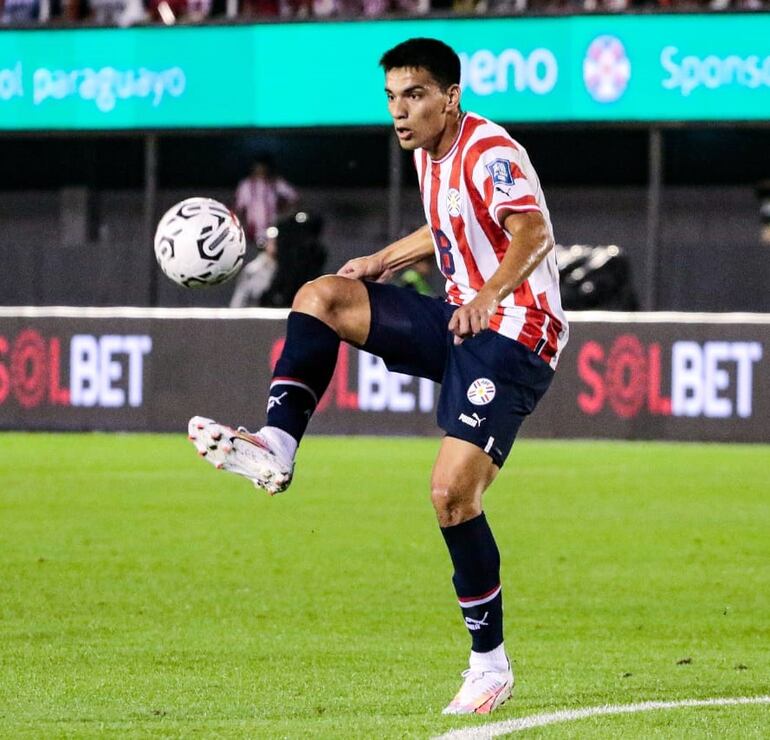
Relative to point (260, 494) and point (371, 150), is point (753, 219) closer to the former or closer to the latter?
point (371, 150)

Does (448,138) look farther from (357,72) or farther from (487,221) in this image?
(357,72)

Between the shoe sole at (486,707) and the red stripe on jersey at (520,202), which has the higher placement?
the red stripe on jersey at (520,202)

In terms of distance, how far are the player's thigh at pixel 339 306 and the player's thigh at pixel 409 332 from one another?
0.03m

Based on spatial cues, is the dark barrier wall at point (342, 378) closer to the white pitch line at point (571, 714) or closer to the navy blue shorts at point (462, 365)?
the navy blue shorts at point (462, 365)

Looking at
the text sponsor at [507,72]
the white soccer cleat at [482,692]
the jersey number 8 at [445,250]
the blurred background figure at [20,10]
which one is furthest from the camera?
the blurred background figure at [20,10]

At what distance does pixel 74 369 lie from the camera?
2005 centimetres

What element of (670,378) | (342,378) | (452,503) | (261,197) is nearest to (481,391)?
(452,503)

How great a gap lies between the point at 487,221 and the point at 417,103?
1.49 ft

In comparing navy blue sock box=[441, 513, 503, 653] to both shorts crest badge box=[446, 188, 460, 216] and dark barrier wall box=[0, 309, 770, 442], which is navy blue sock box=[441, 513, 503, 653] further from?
dark barrier wall box=[0, 309, 770, 442]

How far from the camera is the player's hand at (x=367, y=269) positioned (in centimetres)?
684

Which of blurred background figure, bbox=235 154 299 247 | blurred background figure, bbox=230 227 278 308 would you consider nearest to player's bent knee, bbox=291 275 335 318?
blurred background figure, bbox=230 227 278 308

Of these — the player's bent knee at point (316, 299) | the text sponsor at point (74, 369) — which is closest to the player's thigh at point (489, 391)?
the player's bent knee at point (316, 299)

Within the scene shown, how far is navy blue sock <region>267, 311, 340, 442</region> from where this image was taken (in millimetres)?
6562

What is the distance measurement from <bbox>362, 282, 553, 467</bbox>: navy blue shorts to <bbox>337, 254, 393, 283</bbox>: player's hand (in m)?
0.13
